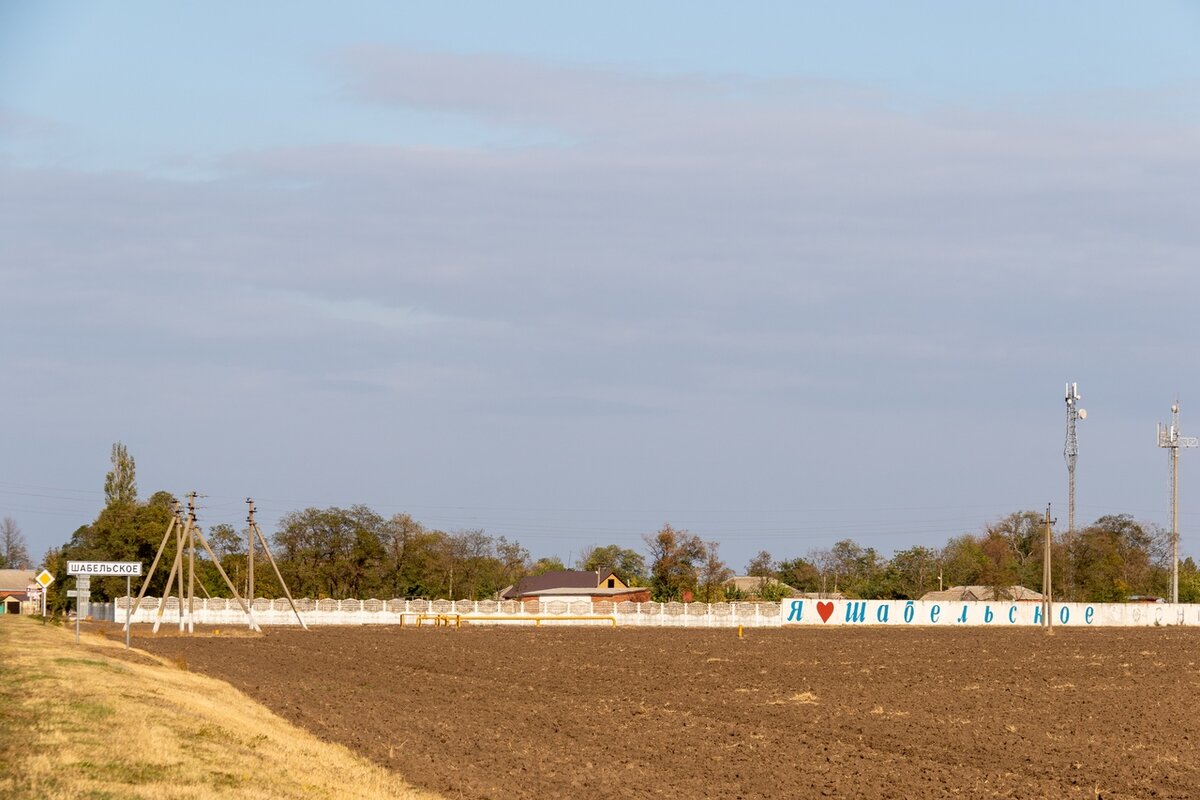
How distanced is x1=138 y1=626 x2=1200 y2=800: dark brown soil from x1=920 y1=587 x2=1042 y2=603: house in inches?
3279

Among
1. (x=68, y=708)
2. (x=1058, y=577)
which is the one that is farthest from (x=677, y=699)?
(x=1058, y=577)

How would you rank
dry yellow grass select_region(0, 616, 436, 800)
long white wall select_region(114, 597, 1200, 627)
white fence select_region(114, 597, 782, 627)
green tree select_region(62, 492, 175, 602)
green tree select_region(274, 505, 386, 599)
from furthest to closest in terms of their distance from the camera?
1. green tree select_region(274, 505, 386, 599)
2. green tree select_region(62, 492, 175, 602)
3. white fence select_region(114, 597, 782, 627)
4. long white wall select_region(114, 597, 1200, 627)
5. dry yellow grass select_region(0, 616, 436, 800)

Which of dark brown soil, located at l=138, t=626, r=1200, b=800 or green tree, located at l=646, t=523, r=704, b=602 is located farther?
green tree, located at l=646, t=523, r=704, b=602

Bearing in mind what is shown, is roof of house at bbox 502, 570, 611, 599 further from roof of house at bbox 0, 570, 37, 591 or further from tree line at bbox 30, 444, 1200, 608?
roof of house at bbox 0, 570, 37, 591

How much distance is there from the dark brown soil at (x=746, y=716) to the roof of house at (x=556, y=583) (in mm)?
94587

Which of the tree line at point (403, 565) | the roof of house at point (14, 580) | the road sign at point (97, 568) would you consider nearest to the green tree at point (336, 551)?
the tree line at point (403, 565)

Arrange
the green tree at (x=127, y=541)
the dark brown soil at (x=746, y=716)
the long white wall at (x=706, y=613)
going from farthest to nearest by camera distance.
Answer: the green tree at (x=127, y=541) < the long white wall at (x=706, y=613) < the dark brown soil at (x=746, y=716)

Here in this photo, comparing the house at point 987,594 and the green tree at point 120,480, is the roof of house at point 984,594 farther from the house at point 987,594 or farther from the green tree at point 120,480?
the green tree at point 120,480

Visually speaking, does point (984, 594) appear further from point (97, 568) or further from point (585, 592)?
point (97, 568)

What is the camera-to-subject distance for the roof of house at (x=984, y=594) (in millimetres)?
143125

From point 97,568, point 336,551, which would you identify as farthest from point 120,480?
point 97,568

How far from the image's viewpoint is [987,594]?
152875 mm

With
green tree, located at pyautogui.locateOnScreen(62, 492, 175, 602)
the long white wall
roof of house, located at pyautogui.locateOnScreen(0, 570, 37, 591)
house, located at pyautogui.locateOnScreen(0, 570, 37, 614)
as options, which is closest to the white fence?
the long white wall

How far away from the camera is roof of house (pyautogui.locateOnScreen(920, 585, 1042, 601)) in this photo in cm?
14312
